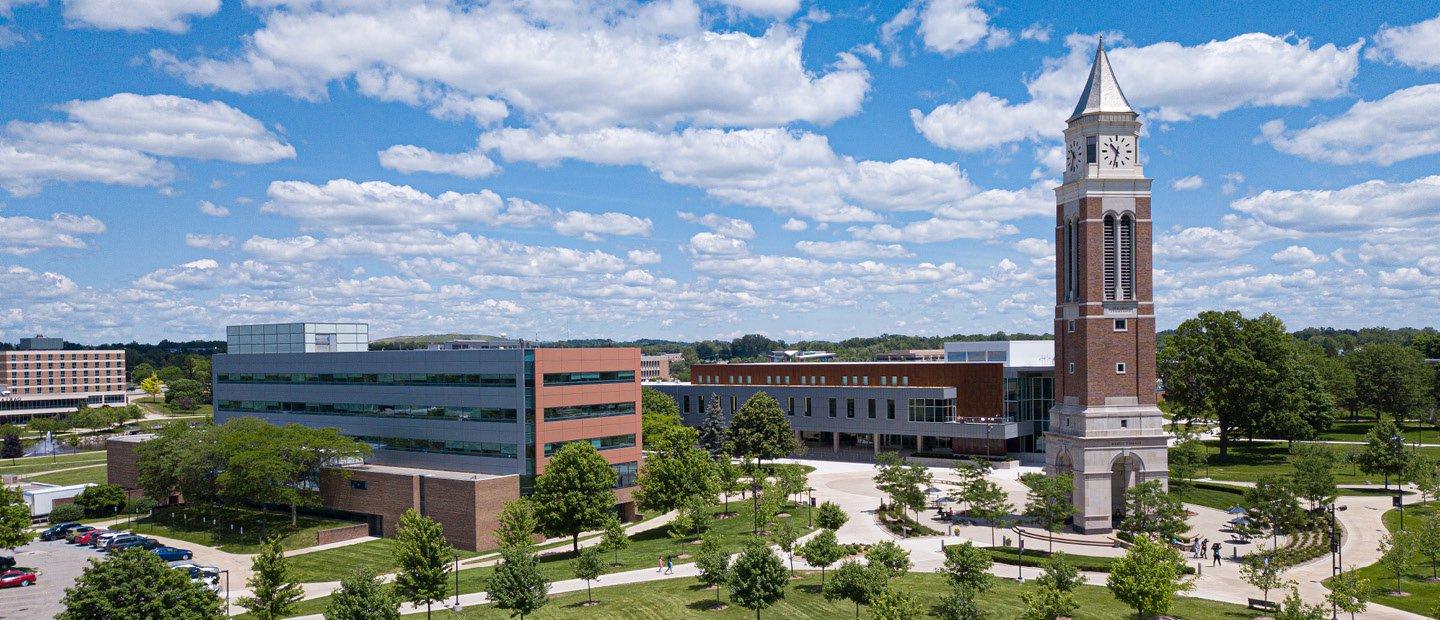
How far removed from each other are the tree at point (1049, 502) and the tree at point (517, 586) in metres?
29.8

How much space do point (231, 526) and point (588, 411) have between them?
30.3 m

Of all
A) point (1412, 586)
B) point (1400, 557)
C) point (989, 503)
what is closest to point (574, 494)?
point (989, 503)

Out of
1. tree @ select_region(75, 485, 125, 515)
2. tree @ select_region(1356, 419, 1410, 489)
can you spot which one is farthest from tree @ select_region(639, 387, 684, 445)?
tree @ select_region(1356, 419, 1410, 489)

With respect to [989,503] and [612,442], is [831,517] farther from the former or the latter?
[612,442]

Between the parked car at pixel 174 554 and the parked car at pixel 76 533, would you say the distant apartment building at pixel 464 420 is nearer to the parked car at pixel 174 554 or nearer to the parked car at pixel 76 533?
the parked car at pixel 174 554

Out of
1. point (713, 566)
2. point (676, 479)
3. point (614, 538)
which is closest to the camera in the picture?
point (713, 566)

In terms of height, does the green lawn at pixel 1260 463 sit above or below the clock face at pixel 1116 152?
below

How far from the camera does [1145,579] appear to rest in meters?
35.6

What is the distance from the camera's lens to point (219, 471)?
236 ft

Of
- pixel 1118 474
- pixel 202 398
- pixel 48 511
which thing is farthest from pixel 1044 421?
pixel 202 398

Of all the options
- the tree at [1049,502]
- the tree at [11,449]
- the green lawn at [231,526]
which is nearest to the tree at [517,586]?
the tree at [1049,502]

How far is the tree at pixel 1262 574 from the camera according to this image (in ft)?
131

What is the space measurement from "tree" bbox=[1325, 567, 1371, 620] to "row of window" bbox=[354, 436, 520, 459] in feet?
158

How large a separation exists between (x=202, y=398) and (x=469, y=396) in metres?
155
